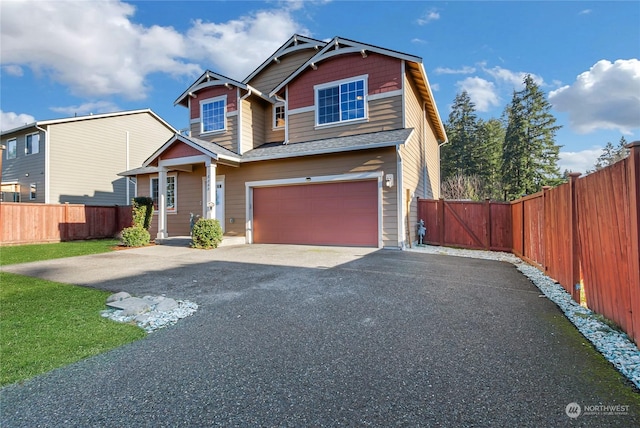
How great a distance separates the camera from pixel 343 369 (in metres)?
2.61

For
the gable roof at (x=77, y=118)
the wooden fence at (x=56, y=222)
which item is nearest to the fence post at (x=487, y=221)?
the wooden fence at (x=56, y=222)

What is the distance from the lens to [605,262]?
139 inches

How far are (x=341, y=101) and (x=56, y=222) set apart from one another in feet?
45.0

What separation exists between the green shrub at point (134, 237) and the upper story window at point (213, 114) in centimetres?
523

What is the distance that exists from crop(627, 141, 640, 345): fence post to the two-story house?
22.1 ft

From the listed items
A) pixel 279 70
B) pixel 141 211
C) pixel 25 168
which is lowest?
pixel 141 211

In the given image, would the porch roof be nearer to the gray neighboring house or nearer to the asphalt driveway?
the asphalt driveway

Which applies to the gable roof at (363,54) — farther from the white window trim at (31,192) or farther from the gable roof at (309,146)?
the white window trim at (31,192)

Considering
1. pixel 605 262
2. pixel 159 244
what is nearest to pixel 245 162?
pixel 159 244

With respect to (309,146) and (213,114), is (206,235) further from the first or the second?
(213,114)

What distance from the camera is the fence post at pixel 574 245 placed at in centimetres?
443

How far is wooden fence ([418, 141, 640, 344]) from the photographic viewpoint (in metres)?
2.92

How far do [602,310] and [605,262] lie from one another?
0.62 m

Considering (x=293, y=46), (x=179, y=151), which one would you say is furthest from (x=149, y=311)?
(x=293, y=46)
